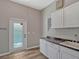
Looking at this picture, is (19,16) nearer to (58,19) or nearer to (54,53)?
(58,19)

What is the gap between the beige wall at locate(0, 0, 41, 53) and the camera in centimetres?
493

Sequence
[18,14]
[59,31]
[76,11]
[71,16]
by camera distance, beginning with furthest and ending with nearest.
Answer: [18,14]
[59,31]
[71,16]
[76,11]

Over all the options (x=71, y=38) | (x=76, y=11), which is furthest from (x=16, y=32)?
(x=76, y=11)

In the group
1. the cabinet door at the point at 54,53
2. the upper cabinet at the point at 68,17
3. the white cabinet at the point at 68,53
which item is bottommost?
the cabinet door at the point at 54,53

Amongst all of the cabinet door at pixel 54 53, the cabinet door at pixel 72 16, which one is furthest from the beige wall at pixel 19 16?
the cabinet door at pixel 72 16

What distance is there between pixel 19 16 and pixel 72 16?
3650 millimetres

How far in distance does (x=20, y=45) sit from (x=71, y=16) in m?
3.90

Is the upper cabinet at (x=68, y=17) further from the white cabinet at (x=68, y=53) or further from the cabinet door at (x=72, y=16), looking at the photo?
the white cabinet at (x=68, y=53)

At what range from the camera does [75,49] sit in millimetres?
2170

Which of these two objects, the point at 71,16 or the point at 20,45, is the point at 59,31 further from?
the point at 20,45

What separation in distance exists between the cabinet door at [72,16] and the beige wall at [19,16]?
328 cm

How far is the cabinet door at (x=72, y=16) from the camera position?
268 cm

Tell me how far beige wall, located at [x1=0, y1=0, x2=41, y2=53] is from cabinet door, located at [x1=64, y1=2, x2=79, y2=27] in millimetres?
3278

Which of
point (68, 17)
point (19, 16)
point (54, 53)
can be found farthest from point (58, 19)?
point (19, 16)
